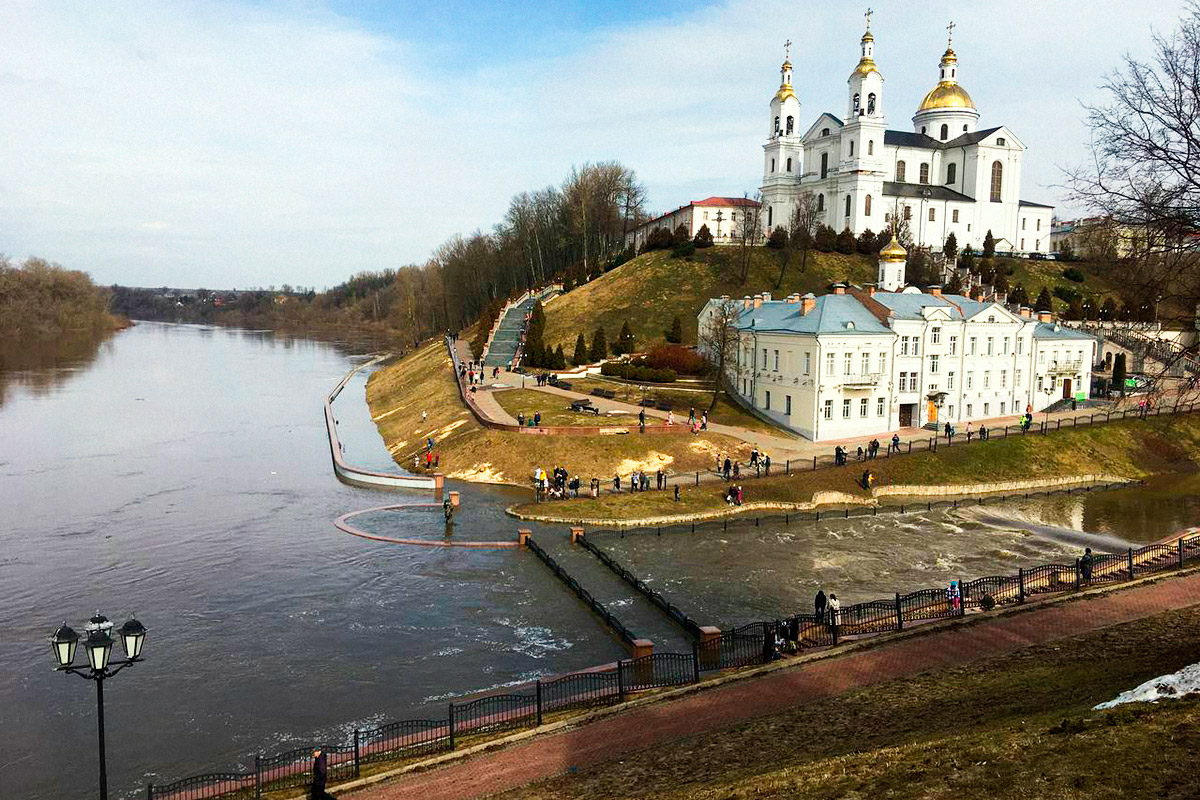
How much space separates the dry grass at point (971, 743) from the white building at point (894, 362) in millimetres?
31829

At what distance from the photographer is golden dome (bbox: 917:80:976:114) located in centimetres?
10781

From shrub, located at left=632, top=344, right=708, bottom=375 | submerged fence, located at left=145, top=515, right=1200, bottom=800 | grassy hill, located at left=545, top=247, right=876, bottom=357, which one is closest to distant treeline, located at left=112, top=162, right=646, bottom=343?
grassy hill, located at left=545, top=247, right=876, bottom=357

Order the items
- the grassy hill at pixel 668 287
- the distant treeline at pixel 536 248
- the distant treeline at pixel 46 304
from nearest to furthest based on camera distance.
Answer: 1. the grassy hill at pixel 668 287
2. the distant treeline at pixel 536 248
3. the distant treeline at pixel 46 304

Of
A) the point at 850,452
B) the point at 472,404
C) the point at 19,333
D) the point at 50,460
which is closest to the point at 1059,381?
the point at 850,452

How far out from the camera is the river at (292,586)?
67.4ft

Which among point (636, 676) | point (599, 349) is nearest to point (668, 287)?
point (599, 349)

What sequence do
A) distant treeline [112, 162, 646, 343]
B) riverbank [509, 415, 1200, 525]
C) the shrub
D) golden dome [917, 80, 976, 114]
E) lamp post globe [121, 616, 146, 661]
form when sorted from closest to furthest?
lamp post globe [121, 616, 146, 661], riverbank [509, 415, 1200, 525], the shrub, golden dome [917, 80, 976, 114], distant treeline [112, 162, 646, 343]

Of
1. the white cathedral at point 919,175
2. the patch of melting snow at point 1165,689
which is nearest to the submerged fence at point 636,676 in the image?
the patch of melting snow at point 1165,689

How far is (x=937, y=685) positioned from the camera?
18547mm

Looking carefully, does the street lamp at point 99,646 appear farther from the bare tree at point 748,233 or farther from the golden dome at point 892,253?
the bare tree at point 748,233

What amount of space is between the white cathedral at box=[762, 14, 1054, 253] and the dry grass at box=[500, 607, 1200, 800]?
8609 cm

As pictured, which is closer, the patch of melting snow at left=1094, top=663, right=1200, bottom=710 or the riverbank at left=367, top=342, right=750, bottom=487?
the patch of melting snow at left=1094, top=663, right=1200, bottom=710

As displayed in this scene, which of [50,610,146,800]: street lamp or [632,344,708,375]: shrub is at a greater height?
[632,344,708,375]: shrub

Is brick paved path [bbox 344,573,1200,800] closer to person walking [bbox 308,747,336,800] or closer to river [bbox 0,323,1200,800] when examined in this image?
person walking [bbox 308,747,336,800]
